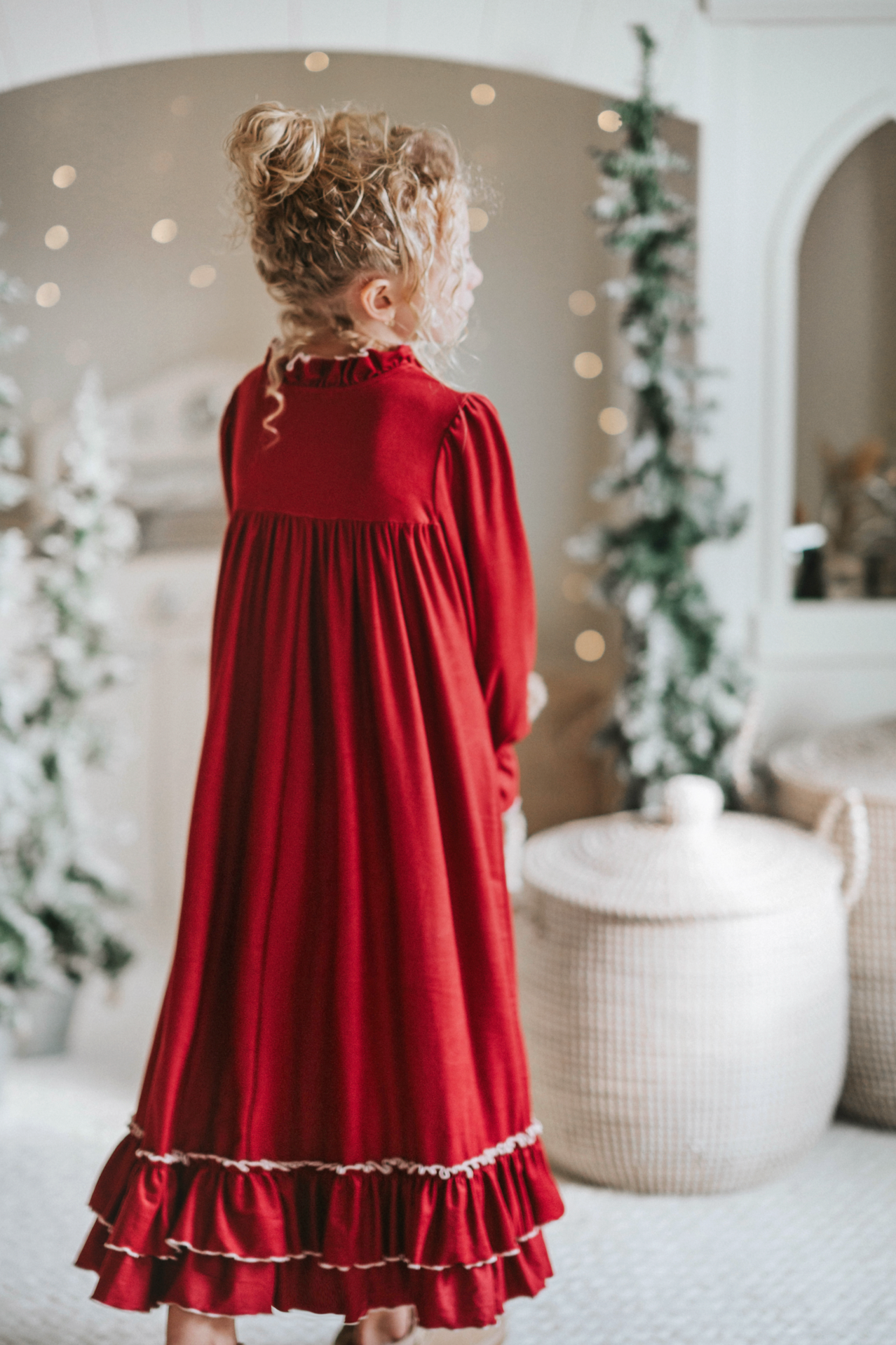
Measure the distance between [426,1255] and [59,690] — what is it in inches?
51.8

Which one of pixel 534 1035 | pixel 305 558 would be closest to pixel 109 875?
pixel 534 1035

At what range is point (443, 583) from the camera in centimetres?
119

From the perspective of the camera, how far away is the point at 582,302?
2428 mm

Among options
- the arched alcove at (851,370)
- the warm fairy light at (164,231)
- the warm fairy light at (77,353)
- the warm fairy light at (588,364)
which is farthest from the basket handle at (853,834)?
the warm fairy light at (77,353)

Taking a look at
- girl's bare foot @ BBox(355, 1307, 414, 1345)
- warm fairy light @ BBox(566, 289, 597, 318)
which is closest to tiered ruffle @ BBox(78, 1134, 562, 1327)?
girl's bare foot @ BBox(355, 1307, 414, 1345)

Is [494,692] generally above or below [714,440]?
below

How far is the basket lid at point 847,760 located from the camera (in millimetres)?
1907

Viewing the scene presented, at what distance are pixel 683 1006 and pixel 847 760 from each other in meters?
0.59

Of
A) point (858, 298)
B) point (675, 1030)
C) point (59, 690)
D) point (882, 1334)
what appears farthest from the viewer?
point (858, 298)

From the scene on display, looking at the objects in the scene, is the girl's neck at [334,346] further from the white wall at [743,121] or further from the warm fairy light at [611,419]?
the warm fairy light at [611,419]

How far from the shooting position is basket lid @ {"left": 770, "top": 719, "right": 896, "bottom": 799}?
191 centimetres

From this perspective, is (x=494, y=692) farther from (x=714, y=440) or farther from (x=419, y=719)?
(x=714, y=440)

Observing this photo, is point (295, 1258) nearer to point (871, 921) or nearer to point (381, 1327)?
point (381, 1327)

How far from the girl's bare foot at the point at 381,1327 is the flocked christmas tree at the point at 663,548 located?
99 cm
